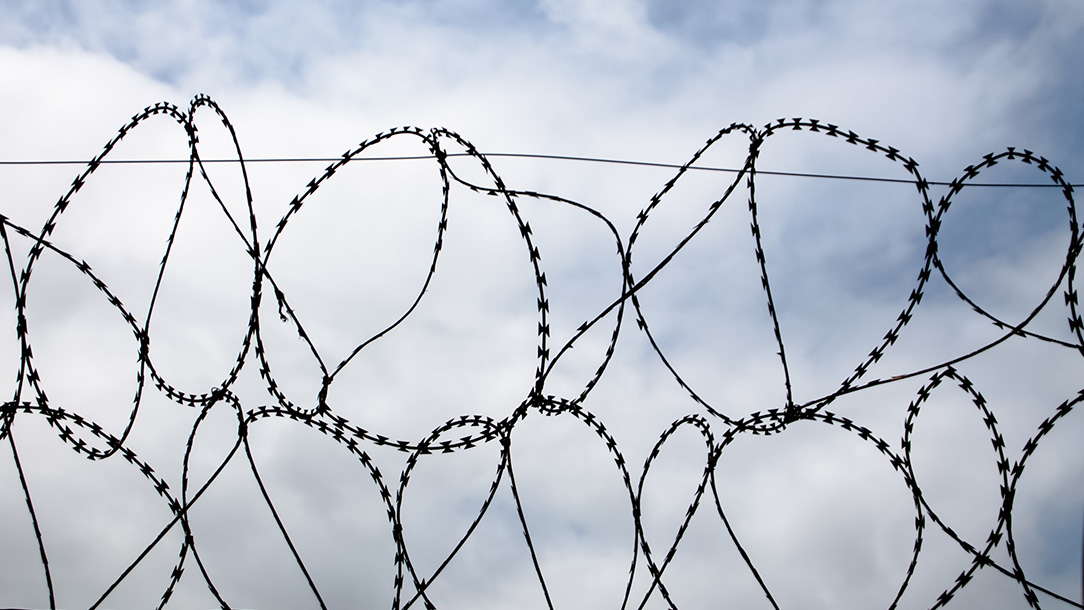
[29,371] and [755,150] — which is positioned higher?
[755,150]

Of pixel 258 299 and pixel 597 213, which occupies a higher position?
pixel 597 213

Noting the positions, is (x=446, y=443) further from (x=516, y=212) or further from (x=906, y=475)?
(x=906, y=475)

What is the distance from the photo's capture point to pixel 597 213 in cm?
455

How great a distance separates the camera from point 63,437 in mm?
4328

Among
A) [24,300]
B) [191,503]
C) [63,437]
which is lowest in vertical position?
[191,503]

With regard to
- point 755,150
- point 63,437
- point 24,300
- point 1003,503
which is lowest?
point 1003,503

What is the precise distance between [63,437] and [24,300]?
2.23ft

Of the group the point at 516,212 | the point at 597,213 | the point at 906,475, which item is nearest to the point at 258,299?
the point at 516,212

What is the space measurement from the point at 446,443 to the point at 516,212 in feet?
3.81

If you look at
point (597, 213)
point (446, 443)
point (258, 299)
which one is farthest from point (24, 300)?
point (597, 213)

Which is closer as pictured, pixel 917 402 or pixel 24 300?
pixel 24 300

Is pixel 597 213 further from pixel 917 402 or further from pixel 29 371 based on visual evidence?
pixel 29 371

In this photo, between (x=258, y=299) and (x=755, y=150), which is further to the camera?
(x=755, y=150)

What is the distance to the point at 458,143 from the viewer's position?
15.0ft
